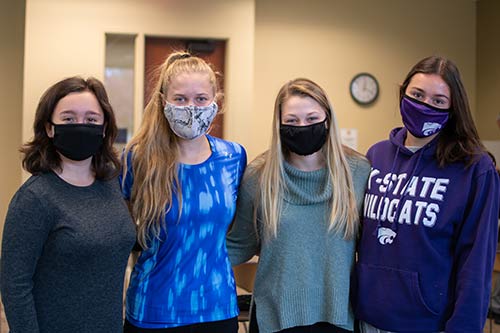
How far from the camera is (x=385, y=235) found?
65.6 inches

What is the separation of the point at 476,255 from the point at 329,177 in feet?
1.74

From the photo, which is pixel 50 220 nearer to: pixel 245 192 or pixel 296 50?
pixel 245 192

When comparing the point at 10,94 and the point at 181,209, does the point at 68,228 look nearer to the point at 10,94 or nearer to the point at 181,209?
the point at 181,209

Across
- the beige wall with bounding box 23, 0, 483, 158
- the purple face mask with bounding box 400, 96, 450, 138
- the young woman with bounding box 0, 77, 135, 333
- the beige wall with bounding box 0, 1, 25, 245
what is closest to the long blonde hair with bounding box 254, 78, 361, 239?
the purple face mask with bounding box 400, 96, 450, 138

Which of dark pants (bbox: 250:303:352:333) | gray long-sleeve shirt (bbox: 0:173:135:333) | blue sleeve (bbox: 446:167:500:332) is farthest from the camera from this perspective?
dark pants (bbox: 250:303:352:333)

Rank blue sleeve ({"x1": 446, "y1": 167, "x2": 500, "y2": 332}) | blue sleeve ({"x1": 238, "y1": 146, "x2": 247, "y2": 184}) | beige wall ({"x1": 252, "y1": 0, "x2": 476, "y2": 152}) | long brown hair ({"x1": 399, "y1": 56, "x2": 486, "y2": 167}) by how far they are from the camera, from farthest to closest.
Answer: beige wall ({"x1": 252, "y1": 0, "x2": 476, "y2": 152})
blue sleeve ({"x1": 238, "y1": 146, "x2": 247, "y2": 184})
long brown hair ({"x1": 399, "y1": 56, "x2": 486, "y2": 167})
blue sleeve ({"x1": 446, "y1": 167, "x2": 500, "y2": 332})

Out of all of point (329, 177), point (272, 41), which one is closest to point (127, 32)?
point (272, 41)

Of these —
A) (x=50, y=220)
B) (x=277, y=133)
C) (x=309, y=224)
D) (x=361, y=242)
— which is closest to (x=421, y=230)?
(x=361, y=242)

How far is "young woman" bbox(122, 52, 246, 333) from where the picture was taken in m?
1.65

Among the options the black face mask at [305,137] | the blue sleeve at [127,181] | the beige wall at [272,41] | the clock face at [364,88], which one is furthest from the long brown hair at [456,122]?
the clock face at [364,88]

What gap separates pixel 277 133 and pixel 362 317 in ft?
2.29

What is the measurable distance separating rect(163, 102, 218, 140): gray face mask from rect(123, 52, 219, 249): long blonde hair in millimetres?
67

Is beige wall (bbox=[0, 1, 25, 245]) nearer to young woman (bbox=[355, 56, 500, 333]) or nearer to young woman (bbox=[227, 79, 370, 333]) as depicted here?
young woman (bbox=[227, 79, 370, 333])

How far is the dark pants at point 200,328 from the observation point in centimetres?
164
